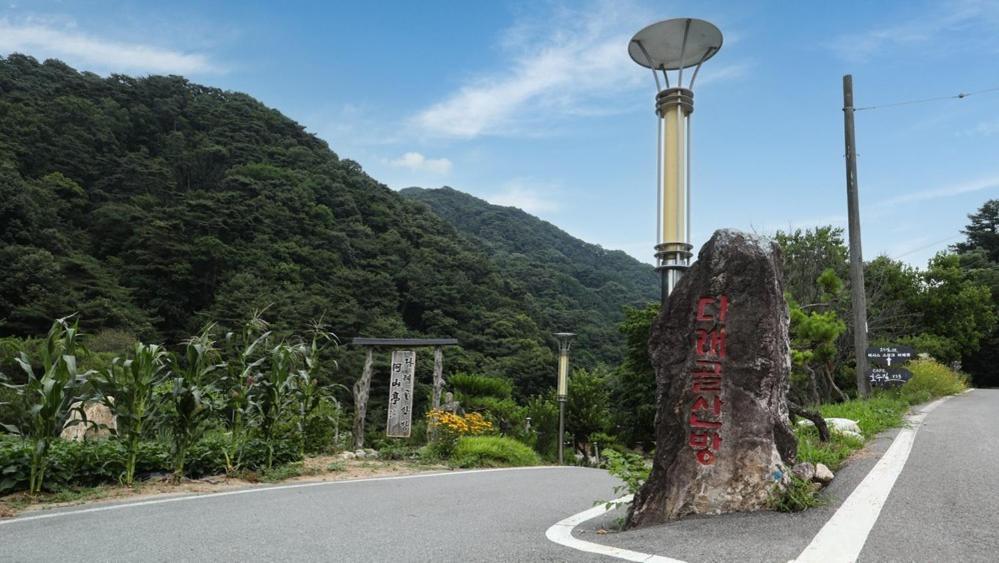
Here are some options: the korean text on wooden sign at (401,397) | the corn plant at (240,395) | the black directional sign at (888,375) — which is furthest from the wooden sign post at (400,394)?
the black directional sign at (888,375)

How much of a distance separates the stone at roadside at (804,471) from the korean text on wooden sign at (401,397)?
7238 mm

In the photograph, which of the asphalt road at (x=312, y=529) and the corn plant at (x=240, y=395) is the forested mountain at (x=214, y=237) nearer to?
the corn plant at (x=240, y=395)

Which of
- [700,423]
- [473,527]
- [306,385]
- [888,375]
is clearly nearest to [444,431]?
[306,385]

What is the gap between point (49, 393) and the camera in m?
4.84

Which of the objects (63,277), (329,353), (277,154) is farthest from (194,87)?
(329,353)

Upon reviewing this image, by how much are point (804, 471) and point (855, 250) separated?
7736 mm

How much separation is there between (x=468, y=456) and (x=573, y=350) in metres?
26.3

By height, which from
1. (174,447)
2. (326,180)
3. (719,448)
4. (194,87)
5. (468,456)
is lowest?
(468,456)

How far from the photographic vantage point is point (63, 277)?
23031mm

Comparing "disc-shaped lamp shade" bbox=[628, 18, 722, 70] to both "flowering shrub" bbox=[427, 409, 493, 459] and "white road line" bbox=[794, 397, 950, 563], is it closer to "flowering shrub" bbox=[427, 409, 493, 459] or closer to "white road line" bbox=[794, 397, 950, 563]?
"white road line" bbox=[794, 397, 950, 563]

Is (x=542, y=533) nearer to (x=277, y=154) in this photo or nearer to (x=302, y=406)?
(x=302, y=406)

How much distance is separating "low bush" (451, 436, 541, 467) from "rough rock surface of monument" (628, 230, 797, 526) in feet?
18.7

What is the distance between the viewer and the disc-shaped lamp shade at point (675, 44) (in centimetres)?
353

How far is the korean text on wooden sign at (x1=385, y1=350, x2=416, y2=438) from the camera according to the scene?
1017 cm
